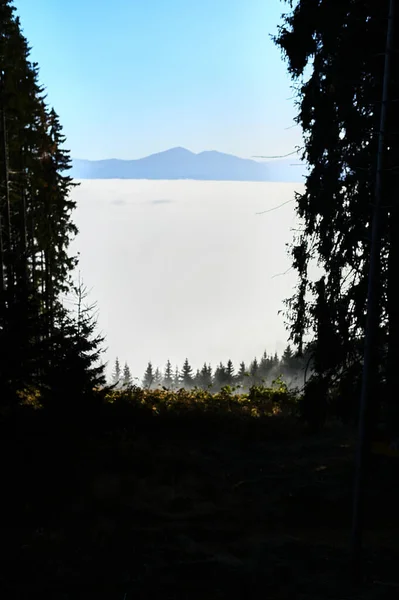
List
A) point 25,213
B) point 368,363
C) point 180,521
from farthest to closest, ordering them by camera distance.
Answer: point 25,213 → point 180,521 → point 368,363

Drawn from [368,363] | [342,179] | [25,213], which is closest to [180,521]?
[368,363]

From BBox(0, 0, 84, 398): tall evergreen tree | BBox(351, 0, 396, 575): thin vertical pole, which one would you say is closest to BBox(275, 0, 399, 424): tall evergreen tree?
BBox(351, 0, 396, 575): thin vertical pole

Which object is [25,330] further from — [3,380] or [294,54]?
[294,54]

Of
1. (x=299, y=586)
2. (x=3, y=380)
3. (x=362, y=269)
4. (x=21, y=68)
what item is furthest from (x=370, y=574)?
(x=21, y=68)

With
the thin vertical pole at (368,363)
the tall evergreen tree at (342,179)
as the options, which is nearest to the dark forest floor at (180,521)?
the thin vertical pole at (368,363)

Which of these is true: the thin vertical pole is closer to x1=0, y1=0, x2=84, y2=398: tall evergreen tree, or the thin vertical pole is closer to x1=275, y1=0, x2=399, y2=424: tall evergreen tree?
x1=275, y1=0, x2=399, y2=424: tall evergreen tree

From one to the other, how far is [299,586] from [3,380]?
567cm

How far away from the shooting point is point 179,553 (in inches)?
331

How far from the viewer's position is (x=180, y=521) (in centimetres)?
999

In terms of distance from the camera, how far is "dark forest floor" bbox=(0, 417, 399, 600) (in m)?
7.45

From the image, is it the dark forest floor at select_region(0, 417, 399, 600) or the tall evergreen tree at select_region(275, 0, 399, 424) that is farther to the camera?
the tall evergreen tree at select_region(275, 0, 399, 424)

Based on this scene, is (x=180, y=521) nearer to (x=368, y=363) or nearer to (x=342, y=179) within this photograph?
(x=368, y=363)

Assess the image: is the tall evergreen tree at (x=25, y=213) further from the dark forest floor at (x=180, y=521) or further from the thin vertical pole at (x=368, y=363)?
the thin vertical pole at (x=368, y=363)

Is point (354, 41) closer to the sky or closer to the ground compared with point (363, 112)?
closer to the sky
